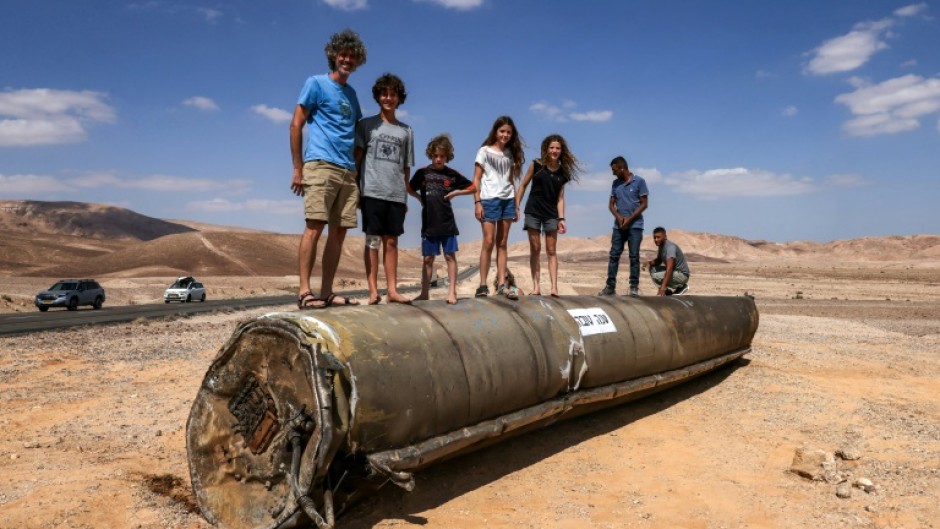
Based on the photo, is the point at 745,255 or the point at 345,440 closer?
the point at 345,440

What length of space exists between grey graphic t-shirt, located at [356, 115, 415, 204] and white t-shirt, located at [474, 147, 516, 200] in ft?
4.87

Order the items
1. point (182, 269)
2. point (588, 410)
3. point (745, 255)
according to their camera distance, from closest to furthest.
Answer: point (588, 410), point (182, 269), point (745, 255)

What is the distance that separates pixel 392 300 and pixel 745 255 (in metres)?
129

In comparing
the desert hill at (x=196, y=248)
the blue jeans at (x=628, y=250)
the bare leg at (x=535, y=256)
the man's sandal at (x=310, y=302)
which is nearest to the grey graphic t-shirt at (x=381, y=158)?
the man's sandal at (x=310, y=302)

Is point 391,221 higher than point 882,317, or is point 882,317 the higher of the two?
point 391,221

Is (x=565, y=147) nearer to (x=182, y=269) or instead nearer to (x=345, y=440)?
(x=345, y=440)

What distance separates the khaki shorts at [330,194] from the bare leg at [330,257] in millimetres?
92

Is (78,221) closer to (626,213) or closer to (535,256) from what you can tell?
(626,213)

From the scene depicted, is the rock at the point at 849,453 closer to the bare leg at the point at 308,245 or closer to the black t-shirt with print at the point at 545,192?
the black t-shirt with print at the point at 545,192

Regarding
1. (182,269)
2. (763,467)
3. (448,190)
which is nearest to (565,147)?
(448,190)

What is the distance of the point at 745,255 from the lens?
4867 inches

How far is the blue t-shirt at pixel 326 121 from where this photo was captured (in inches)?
213

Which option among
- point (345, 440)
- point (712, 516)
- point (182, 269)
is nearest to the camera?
point (345, 440)

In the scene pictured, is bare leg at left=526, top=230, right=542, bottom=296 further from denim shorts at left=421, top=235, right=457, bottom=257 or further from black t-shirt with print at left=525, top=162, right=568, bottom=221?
denim shorts at left=421, top=235, right=457, bottom=257
